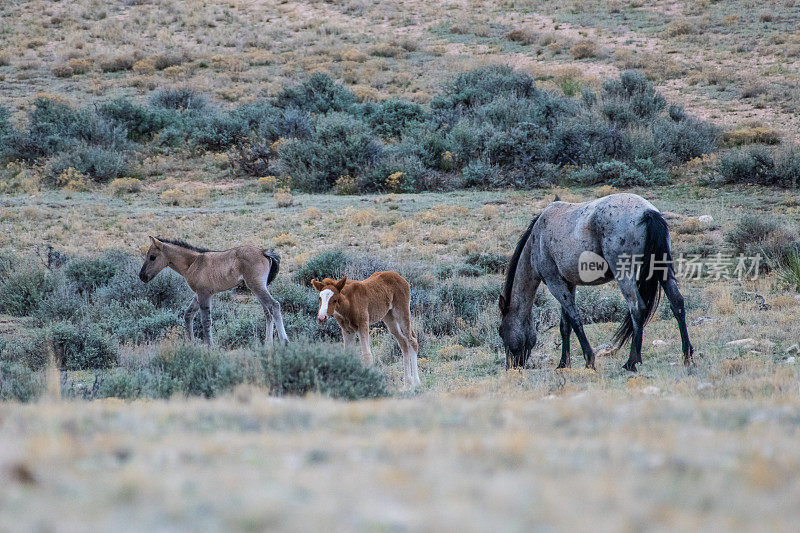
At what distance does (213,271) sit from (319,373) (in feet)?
16.5

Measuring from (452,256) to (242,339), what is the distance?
20.4ft

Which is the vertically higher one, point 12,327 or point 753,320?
point 753,320

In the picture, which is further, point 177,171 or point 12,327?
point 177,171

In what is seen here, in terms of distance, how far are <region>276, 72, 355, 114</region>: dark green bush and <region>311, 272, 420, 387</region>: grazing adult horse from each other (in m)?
23.2

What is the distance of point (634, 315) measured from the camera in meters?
9.00

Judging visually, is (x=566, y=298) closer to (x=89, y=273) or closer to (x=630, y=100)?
(x=89, y=273)

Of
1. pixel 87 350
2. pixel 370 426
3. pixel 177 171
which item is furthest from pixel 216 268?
pixel 177 171

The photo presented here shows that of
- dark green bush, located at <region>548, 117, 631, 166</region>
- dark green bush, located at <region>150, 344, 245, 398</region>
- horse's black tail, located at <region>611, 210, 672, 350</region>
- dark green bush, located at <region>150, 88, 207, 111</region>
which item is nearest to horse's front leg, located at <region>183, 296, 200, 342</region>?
dark green bush, located at <region>150, 344, 245, 398</region>

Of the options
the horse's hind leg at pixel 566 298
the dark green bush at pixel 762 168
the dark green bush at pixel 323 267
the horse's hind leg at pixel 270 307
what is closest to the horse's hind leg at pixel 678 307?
the horse's hind leg at pixel 566 298

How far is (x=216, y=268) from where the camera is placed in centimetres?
1150

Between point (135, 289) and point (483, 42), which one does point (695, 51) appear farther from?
point (135, 289)

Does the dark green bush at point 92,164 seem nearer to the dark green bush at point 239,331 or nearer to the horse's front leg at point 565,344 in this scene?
the dark green bush at point 239,331

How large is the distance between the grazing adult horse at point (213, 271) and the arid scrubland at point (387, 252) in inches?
20.7

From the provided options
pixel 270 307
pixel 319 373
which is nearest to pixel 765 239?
pixel 270 307
